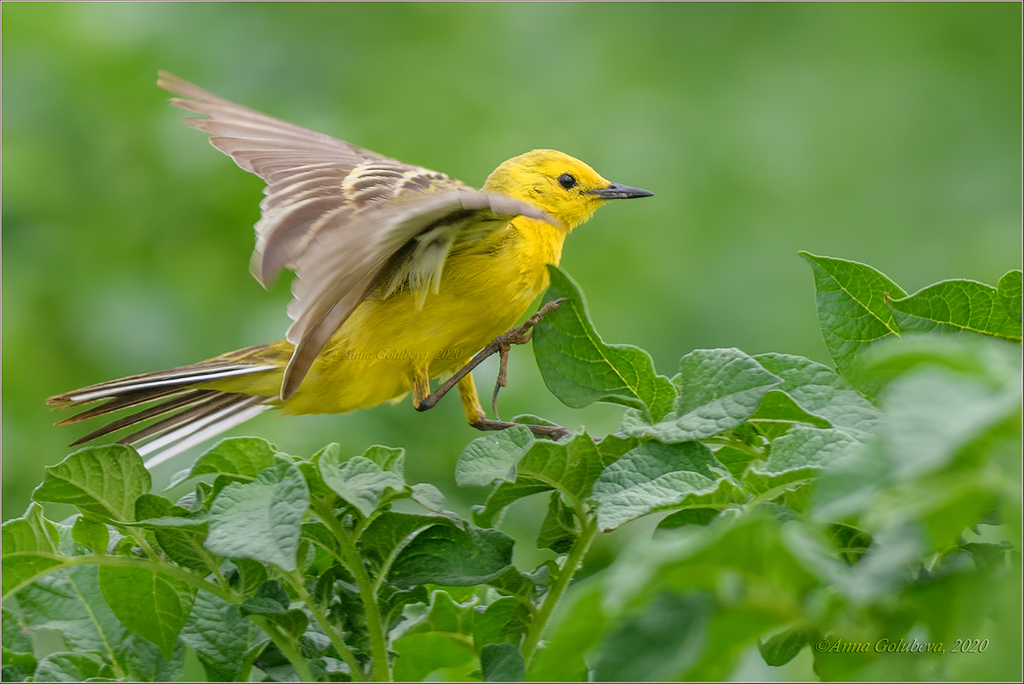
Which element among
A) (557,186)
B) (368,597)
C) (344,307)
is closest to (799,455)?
(368,597)

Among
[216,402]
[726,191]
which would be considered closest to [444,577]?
[216,402]

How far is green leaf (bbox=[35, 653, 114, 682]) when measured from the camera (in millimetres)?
1476

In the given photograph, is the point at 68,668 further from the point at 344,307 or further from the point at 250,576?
the point at 344,307

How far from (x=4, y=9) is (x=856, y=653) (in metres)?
5.43

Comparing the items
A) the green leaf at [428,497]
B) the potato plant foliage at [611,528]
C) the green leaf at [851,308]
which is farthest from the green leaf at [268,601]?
the green leaf at [851,308]

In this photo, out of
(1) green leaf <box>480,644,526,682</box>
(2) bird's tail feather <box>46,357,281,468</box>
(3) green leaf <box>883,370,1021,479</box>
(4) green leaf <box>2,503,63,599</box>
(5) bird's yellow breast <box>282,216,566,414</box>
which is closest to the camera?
(3) green leaf <box>883,370,1021,479</box>

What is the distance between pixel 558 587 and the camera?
1.39 meters

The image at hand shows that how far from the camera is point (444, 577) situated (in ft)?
4.55

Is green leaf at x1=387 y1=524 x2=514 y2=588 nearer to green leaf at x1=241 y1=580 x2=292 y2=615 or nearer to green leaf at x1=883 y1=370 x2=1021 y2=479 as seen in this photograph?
green leaf at x1=241 y1=580 x2=292 y2=615

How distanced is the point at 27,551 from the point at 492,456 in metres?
0.66

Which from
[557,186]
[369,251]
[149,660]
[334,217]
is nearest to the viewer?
[149,660]

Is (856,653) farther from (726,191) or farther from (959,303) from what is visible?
(726,191)

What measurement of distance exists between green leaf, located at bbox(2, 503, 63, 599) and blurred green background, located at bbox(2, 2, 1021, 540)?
214 centimetres

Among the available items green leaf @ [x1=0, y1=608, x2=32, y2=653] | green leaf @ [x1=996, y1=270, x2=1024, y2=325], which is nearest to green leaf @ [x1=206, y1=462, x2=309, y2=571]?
green leaf @ [x1=0, y1=608, x2=32, y2=653]
